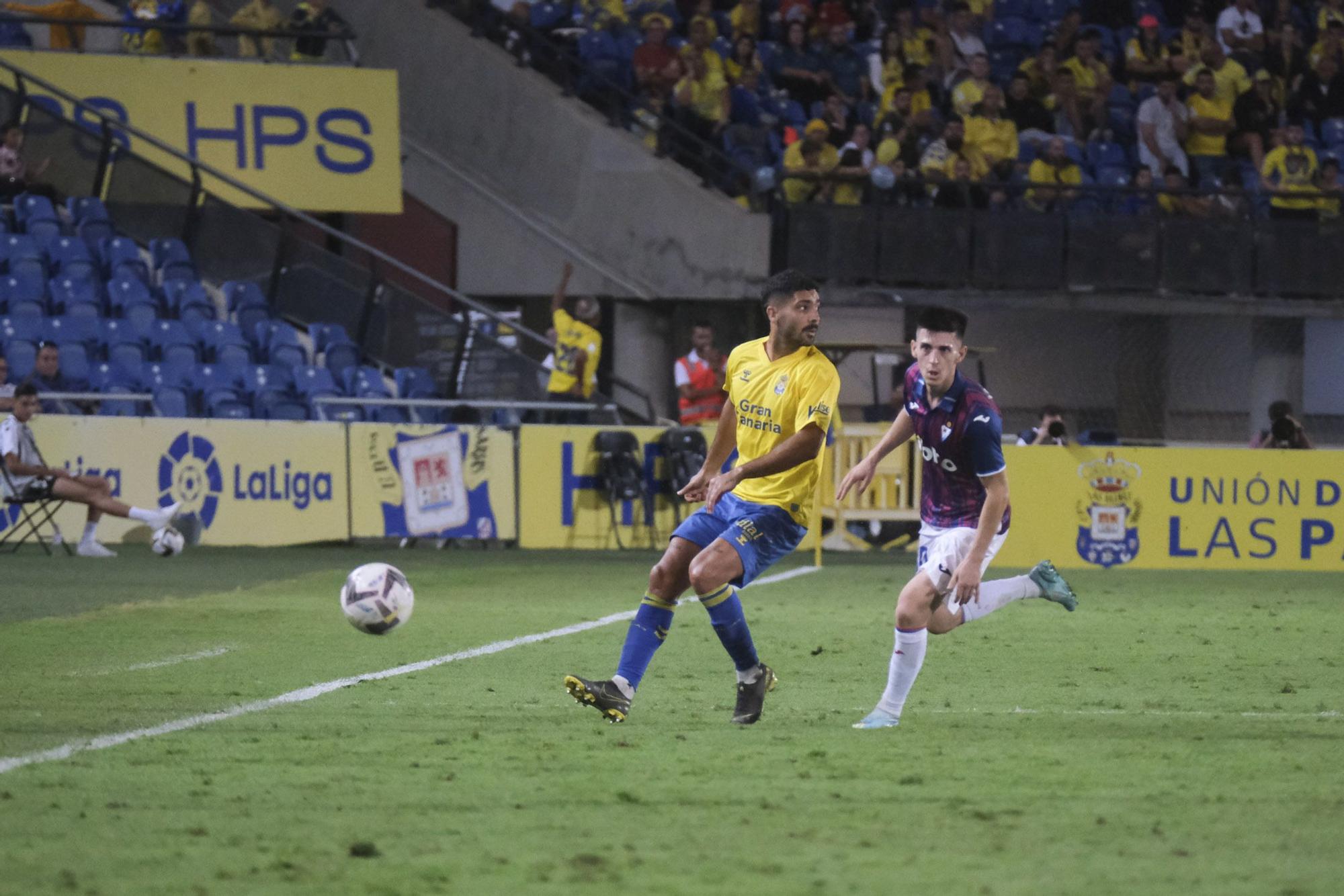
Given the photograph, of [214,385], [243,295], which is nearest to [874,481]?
[214,385]

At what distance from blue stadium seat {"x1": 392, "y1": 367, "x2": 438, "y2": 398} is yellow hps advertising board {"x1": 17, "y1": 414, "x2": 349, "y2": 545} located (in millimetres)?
2023

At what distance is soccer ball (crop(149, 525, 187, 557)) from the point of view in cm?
1730

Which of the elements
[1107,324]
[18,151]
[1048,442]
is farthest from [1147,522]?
[18,151]

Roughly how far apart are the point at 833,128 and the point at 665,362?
4301 mm

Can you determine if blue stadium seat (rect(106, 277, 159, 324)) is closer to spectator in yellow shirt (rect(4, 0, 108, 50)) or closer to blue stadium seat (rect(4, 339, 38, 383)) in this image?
blue stadium seat (rect(4, 339, 38, 383))

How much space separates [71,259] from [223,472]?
160 inches

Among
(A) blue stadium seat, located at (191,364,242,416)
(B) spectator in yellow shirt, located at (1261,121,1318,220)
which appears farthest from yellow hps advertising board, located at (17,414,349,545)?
(B) spectator in yellow shirt, located at (1261,121,1318,220)

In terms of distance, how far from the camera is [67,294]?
68.3ft

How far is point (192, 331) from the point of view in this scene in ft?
68.2

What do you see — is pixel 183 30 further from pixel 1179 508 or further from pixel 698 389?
pixel 1179 508

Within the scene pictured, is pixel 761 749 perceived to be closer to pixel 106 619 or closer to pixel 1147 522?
pixel 106 619

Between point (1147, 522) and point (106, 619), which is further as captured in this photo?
point (1147, 522)

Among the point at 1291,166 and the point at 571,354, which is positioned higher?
the point at 1291,166

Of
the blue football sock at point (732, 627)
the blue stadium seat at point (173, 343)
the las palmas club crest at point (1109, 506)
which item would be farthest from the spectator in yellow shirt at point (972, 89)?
the blue football sock at point (732, 627)
